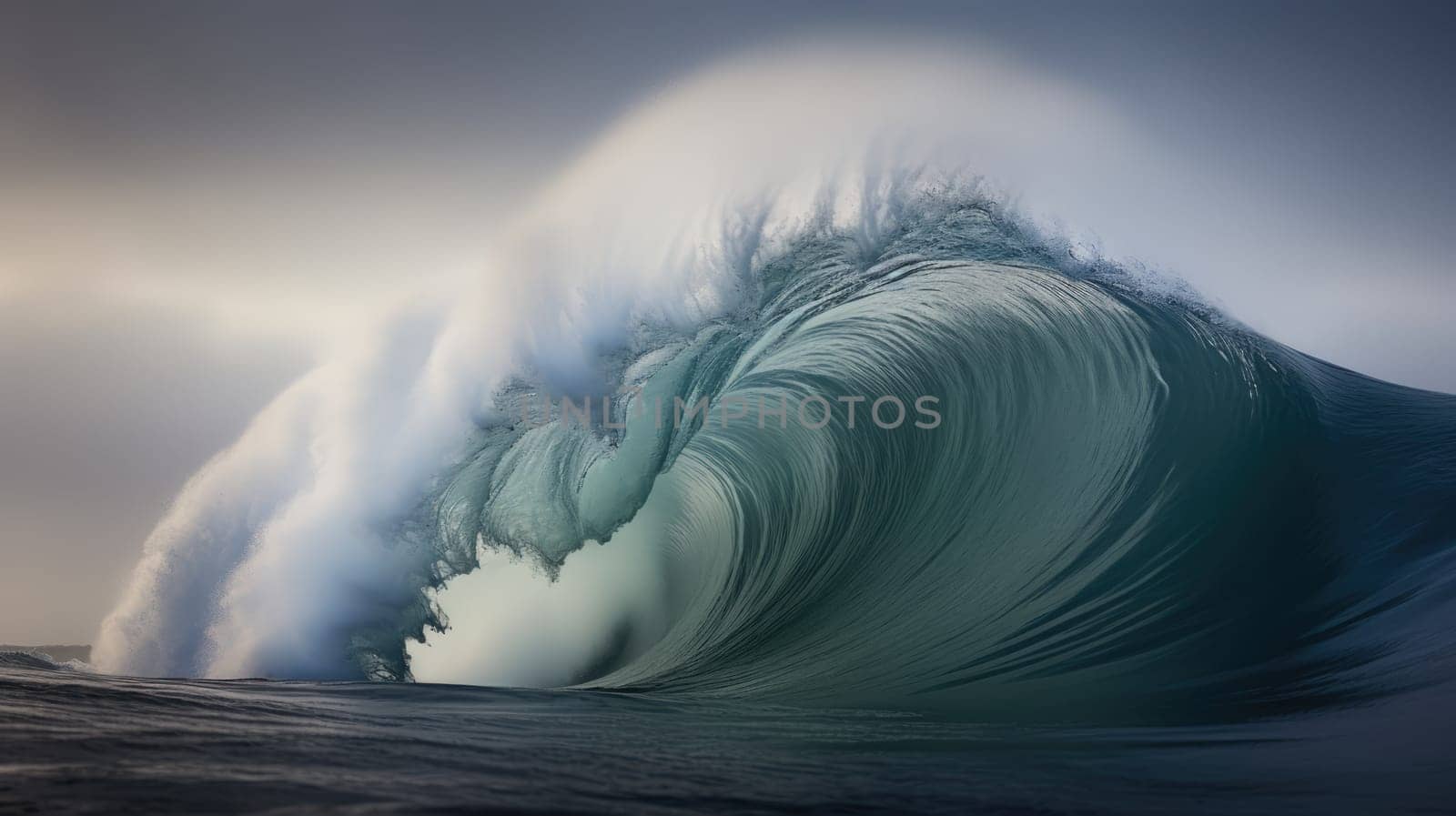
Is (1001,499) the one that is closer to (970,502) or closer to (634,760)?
(970,502)

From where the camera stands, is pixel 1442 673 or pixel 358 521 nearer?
pixel 1442 673

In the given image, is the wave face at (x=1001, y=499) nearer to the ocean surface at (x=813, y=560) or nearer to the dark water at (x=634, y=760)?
the ocean surface at (x=813, y=560)

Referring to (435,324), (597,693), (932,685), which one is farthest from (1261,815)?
(435,324)

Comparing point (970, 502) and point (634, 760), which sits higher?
point (970, 502)

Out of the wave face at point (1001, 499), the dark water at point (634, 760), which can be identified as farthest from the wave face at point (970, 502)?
the dark water at point (634, 760)

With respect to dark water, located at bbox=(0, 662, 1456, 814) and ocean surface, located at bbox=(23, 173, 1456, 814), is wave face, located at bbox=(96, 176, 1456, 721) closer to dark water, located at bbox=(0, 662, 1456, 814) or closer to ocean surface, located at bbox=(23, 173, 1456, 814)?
ocean surface, located at bbox=(23, 173, 1456, 814)

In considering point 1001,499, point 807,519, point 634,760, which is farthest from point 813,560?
point 634,760

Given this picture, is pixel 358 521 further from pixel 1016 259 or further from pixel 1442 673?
pixel 1442 673

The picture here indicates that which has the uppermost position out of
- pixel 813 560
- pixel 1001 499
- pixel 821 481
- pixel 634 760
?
A: pixel 821 481
